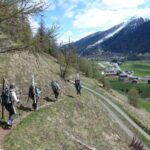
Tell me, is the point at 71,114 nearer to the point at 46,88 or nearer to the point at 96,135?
the point at 96,135

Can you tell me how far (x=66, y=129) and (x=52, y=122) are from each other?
1445mm

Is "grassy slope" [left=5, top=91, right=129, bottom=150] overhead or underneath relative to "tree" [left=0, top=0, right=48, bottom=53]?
underneath

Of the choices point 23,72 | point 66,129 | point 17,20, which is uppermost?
point 17,20

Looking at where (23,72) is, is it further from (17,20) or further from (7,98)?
(17,20)

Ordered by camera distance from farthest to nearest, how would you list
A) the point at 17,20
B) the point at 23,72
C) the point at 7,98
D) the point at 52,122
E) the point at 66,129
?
the point at 23,72, the point at 66,129, the point at 52,122, the point at 7,98, the point at 17,20

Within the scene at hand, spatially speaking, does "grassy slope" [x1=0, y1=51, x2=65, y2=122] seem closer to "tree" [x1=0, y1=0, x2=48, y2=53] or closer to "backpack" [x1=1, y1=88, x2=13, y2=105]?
"backpack" [x1=1, y1=88, x2=13, y2=105]

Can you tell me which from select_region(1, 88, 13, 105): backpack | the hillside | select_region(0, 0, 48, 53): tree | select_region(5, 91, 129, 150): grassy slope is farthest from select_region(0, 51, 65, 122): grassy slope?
select_region(0, 0, 48, 53): tree

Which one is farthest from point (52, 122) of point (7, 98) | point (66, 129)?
point (7, 98)

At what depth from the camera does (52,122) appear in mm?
34781

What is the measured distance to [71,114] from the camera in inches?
1585

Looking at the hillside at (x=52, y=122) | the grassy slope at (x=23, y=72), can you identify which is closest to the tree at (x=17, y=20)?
the hillside at (x=52, y=122)

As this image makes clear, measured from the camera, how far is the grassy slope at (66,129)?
2799 centimetres

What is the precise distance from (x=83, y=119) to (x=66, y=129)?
6.05 m

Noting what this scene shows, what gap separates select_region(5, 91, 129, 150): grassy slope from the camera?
28.0 metres
